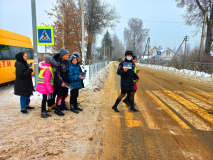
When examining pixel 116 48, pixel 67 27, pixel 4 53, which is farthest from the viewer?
pixel 116 48

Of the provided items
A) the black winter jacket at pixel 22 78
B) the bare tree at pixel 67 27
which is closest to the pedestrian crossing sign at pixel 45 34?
the black winter jacket at pixel 22 78

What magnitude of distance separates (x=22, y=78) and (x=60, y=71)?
3.55ft

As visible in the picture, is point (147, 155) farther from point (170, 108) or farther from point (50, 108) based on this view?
point (50, 108)

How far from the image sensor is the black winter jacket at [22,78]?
13.3ft

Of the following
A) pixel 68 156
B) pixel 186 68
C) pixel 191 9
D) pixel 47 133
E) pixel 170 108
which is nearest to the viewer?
pixel 68 156

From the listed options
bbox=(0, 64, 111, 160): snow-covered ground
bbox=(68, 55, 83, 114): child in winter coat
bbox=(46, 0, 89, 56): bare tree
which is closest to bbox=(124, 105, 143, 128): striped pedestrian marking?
bbox=(0, 64, 111, 160): snow-covered ground

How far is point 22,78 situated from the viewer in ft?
13.7

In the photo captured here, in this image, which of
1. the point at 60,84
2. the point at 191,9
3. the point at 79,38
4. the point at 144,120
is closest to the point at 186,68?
the point at 191,9

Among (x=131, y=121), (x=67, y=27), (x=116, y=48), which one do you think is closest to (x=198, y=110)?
(x=131, y=121)

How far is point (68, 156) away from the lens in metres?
2.47

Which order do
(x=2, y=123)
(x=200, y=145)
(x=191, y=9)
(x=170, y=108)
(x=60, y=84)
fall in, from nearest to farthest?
(x=200, y=145)
(x=2, y=123)
(x=60, y=84)
(x=170, y=108)
(x=191, y=9)

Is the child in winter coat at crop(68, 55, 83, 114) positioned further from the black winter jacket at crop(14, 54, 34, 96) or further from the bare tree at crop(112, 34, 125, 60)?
the bare tree at crop(112, 34, 125, 60)

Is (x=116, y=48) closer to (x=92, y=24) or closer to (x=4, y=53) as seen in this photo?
(x=92, y=24)

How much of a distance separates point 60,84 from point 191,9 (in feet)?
80.3
